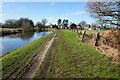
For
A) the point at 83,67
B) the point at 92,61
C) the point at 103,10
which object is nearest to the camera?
the point at 83,67

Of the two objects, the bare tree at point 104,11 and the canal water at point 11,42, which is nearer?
the bare tree at point 104,11

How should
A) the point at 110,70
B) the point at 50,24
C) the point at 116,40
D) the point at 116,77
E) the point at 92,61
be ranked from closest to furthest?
the point at 116,77 < the point at 110,70 < the point at 92,61 < the point at 116,40 < the point at 50,24

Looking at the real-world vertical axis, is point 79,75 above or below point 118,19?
below

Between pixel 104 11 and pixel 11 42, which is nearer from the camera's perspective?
pixel 104 11

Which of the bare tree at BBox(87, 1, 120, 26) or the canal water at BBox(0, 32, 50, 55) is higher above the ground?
the bare tree at BBox(87, 1, 120, 26)

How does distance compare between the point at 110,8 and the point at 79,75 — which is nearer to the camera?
the point at 79,75

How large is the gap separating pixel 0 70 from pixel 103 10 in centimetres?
1296

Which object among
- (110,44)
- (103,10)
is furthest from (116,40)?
(103,10)

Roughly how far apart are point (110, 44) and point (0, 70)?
938cm

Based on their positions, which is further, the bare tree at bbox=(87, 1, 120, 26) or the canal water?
the canal water

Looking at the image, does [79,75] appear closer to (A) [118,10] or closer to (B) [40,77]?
(B) [40,77]

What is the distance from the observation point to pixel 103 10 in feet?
67.9

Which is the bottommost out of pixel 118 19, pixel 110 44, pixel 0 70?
pixel 0 70

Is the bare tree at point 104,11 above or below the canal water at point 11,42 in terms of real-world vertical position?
above
